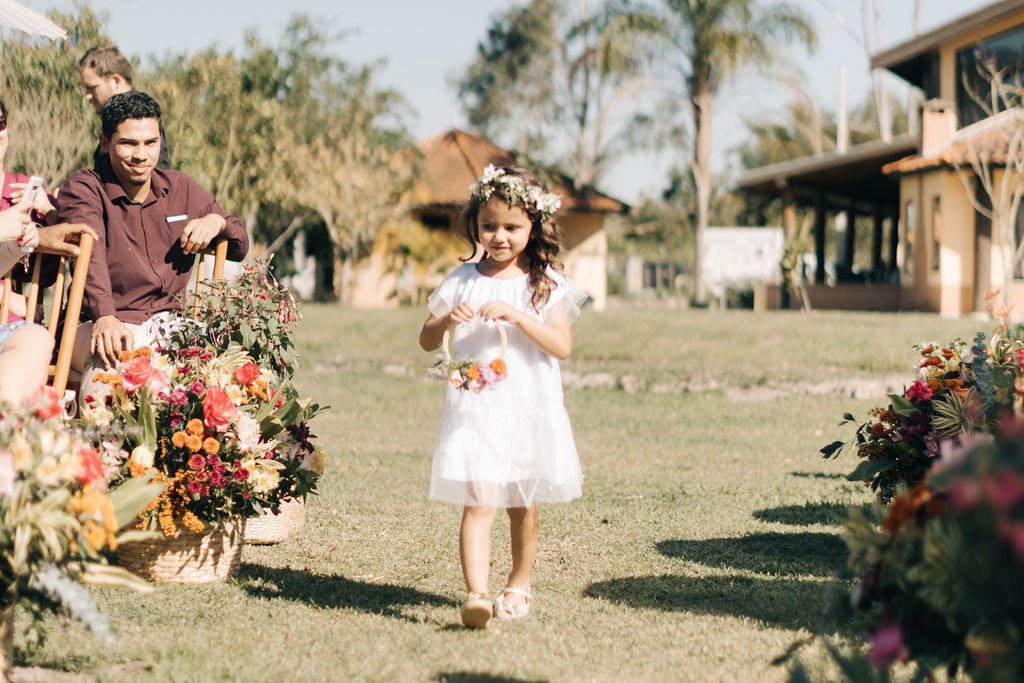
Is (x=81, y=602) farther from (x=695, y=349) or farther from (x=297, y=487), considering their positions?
(x=695, y=349)

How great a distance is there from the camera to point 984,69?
20.6 m

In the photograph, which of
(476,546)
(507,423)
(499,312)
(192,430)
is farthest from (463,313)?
(192,430)

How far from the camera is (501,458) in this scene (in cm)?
388

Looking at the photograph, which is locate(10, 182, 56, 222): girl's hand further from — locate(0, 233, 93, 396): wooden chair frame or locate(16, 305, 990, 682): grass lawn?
locate(16, 305, 990, 682): grass lawn

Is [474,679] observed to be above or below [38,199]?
below

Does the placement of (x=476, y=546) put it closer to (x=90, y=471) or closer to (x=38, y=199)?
(x=90, y=471)

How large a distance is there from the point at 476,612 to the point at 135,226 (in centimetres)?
231

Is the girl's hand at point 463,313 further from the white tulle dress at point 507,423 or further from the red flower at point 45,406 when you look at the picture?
the red flower at point 45,406

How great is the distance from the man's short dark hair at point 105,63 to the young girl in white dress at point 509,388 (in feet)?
8.56

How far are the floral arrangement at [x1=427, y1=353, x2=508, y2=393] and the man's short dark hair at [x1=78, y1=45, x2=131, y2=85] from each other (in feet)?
9.64

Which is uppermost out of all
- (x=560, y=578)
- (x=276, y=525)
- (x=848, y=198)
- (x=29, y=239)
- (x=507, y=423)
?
(x=848, y=198)

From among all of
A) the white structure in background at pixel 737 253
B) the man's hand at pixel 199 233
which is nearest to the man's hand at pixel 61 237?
the man's hand at pixel 199 233

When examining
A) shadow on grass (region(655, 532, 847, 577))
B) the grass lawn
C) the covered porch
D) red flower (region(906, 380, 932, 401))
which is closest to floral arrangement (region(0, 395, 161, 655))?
the grass lawn

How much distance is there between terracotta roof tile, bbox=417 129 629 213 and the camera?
103 feet
